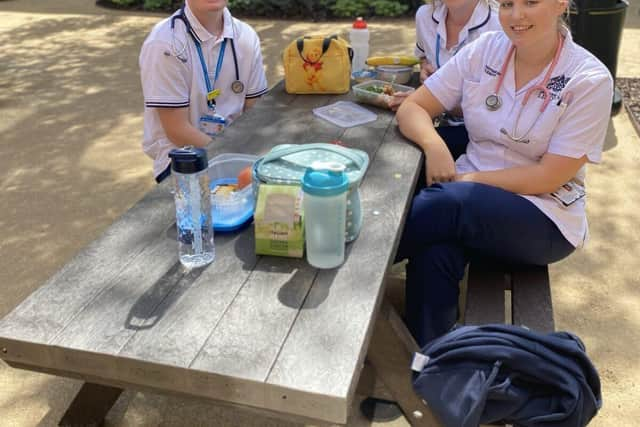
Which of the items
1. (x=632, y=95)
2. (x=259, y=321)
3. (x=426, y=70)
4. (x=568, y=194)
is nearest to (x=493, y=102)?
(x=568, y=194)

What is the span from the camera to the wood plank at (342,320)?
1241mm

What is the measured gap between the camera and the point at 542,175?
6.83 ft

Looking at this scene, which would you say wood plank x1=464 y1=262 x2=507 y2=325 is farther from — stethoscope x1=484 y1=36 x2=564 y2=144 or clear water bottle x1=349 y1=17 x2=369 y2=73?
clear water bottle x1=349 y1=17 x2=369 y2=73

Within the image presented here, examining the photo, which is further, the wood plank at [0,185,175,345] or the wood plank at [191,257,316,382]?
the wood plank at [0,185,175,345]

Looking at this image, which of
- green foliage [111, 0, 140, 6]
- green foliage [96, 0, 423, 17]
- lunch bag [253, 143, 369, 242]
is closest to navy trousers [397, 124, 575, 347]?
lunch bag [253, 143, 369, 242]

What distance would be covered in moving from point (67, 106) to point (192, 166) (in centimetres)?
Result: 436

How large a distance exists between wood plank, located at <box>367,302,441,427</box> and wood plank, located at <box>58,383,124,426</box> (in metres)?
0.94

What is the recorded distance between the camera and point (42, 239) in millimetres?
3424

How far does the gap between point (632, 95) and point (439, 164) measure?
3.82 meters

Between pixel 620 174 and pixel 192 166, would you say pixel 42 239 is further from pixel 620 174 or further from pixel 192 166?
pixel 620 174

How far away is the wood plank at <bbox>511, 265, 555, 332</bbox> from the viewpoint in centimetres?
192

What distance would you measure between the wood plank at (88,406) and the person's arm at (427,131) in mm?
1289

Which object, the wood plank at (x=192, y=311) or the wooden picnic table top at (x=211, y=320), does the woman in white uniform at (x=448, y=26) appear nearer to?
the wooden picnic table top at (x=211, y=320)

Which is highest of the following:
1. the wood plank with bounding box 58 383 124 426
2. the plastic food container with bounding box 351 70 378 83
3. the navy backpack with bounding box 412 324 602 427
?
the plastic food container with bounding box 351 70 378 83
